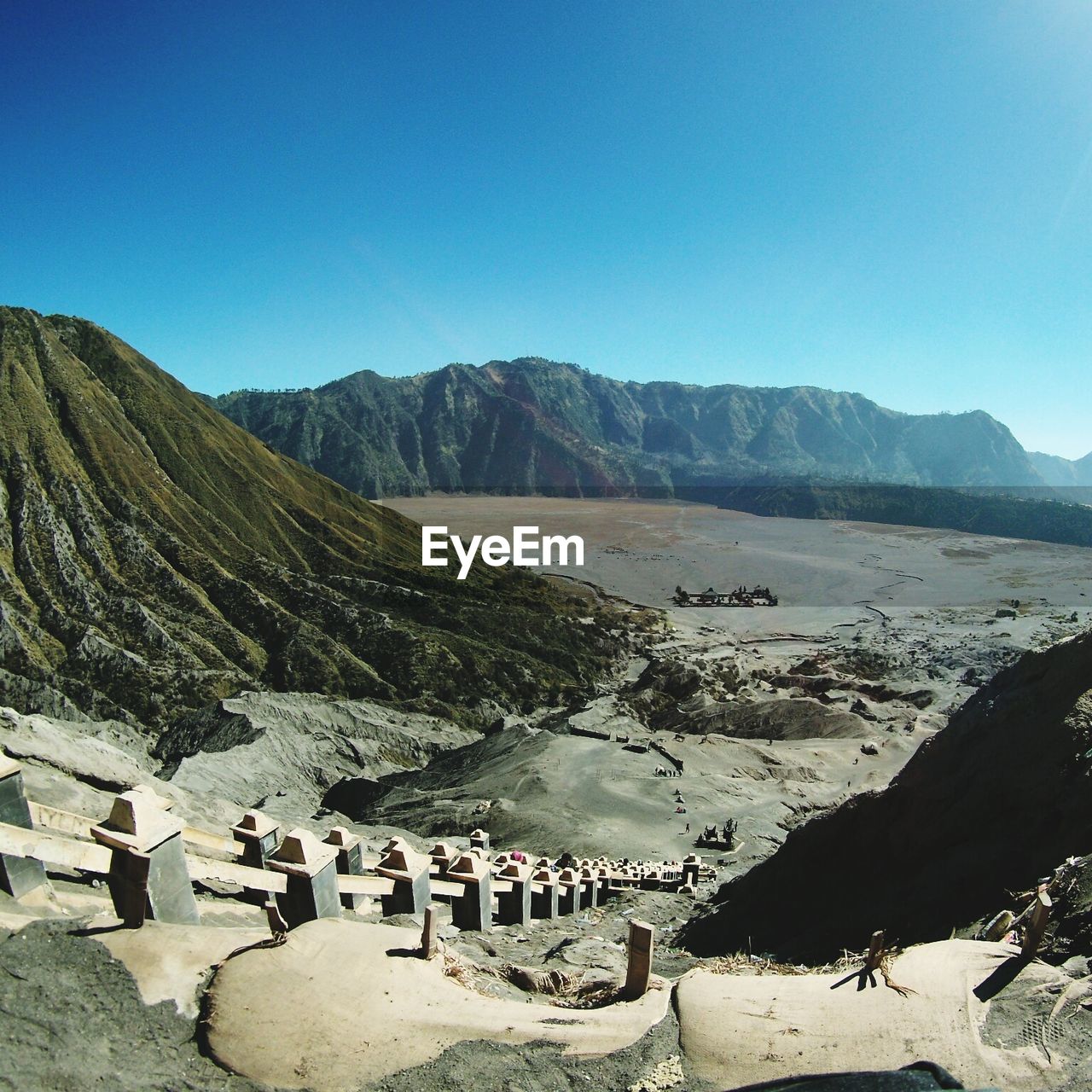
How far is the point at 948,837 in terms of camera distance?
24.9 ft

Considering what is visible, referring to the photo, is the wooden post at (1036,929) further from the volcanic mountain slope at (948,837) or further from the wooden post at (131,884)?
the wooden post at (131,884)

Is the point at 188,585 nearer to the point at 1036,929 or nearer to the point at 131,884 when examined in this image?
the point at 131,884

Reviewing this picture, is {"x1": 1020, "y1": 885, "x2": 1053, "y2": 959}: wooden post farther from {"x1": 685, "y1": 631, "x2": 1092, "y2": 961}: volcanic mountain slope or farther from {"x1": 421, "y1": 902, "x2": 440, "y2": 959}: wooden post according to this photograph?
{"x1": 421, "y1": 902, "x2": 440, "y2": 959}: wooden post

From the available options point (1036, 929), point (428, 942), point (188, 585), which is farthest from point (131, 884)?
point (188, 585)

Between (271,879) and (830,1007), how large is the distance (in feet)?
10.3

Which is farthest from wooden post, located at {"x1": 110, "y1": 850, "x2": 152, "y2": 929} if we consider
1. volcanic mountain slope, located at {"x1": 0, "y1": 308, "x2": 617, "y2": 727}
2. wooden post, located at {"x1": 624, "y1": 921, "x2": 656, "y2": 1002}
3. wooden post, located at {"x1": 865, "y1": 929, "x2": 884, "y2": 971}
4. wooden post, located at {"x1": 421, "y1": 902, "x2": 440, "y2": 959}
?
volcanic mountain slope, located at {"x1": 0, "y1": 308, "x2": 617, "y2": 727}

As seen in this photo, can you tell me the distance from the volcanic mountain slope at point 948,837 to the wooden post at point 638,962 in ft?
10.0

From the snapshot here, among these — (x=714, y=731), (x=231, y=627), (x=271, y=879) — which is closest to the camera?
(x=271, y=879)

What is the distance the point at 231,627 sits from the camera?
34656mm

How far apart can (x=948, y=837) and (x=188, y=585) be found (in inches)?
1459

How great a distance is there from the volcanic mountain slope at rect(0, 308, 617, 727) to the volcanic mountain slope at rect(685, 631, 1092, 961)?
24.2 metres

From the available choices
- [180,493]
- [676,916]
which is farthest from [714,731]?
[180,493]

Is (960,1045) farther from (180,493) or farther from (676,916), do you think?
(180,493)

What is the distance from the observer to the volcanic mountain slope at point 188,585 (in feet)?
96.8
